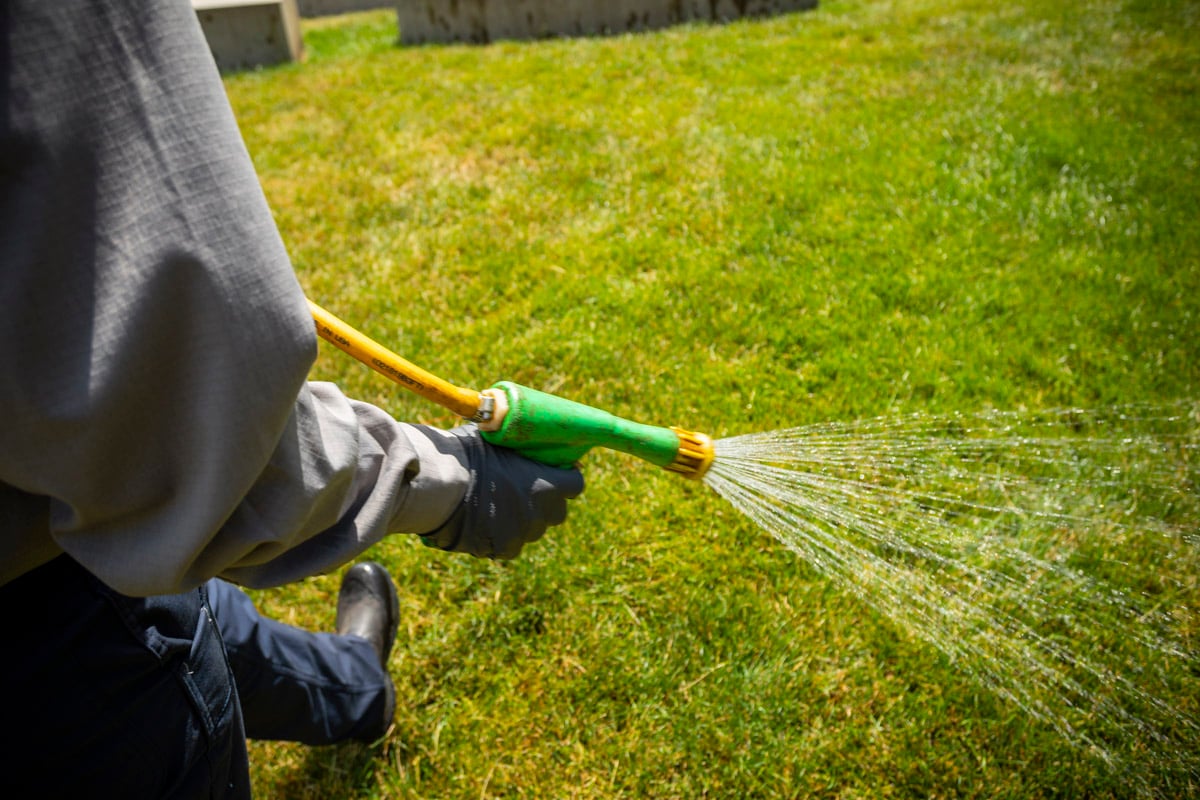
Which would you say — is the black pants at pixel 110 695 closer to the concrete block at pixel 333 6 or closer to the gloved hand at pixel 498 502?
the gloved hand at pixel 498 502

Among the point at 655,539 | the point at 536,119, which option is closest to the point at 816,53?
the point at 536,119

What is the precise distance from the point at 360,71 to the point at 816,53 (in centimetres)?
395

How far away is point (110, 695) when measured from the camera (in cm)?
114

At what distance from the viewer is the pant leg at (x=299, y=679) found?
6.05 ft

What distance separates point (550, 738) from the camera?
2172mm

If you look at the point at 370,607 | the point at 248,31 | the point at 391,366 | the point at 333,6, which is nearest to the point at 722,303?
the point at 370,607

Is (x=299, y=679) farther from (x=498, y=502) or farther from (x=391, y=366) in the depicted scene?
(x=391, y=366)

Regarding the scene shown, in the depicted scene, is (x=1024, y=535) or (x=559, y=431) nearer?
(x=559, y=431)

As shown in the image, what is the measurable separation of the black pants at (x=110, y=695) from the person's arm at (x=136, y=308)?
16cm

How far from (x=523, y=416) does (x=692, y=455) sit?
457 mm

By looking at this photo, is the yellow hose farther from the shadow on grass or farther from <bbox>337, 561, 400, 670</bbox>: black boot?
the shadow on grass

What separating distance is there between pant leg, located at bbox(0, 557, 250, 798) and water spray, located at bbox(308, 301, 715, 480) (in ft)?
1.70

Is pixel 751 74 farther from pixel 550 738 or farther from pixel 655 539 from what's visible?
pixel 550 738

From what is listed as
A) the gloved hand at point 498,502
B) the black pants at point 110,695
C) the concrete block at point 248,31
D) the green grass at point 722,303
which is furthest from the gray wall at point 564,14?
the black pants at point 110,695
